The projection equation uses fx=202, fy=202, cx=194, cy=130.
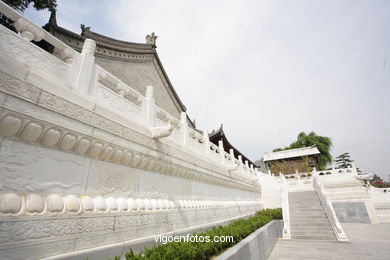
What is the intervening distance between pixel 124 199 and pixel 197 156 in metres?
3.19

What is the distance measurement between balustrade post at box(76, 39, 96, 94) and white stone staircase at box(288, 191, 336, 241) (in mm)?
10103

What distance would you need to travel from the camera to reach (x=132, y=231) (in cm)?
358

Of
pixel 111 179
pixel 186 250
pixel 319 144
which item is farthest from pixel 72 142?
pixel 319 144

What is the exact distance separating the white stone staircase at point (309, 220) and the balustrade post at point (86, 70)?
33.1 ft

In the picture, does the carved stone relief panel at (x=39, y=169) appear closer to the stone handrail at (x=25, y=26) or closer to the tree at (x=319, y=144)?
the stone handrail at (x=25, y=26)

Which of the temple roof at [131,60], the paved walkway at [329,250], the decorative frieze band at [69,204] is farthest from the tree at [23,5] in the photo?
the paved walkway at [329,250]

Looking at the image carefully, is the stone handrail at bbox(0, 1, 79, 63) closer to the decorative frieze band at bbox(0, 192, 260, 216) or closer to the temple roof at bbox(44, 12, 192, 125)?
the decorative frieze band at bbox(0, 192, 260, 216)

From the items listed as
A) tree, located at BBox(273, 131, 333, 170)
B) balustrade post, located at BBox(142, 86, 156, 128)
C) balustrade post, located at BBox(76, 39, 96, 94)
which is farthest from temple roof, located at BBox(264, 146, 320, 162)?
balustrade post, located at BBox(76, 39, 96, 94)

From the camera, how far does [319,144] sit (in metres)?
40.5

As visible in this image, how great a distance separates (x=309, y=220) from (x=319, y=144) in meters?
35.6

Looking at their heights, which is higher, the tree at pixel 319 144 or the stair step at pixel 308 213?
the tree at pixel 319 144

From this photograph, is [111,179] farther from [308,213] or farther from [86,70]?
[308,213]

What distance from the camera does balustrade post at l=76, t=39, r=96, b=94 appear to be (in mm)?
3443

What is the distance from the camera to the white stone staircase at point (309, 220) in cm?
899
